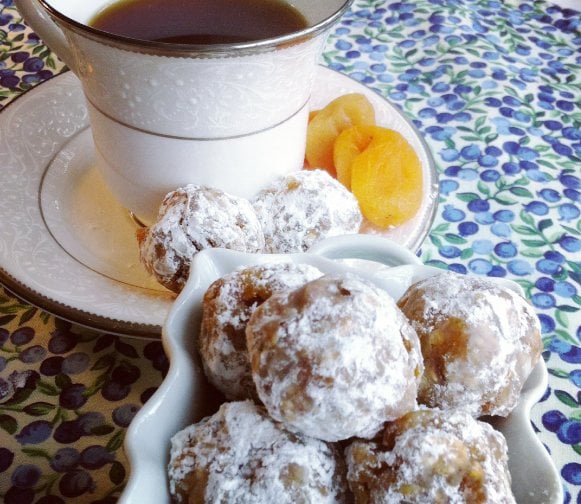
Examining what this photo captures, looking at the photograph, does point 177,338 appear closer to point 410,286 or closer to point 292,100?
point 410,286

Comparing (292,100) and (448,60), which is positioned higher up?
(292,100)

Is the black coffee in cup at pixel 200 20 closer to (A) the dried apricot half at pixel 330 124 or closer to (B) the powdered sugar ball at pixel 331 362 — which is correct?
(A) the dried apricot half at pixel 330 124

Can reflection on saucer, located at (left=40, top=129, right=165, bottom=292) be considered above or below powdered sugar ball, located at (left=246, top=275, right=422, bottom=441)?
below

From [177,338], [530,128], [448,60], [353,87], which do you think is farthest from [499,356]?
[448,60]

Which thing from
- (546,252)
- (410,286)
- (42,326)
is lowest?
(546,252)

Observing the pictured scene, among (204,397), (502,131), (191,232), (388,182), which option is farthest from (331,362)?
(502,131)

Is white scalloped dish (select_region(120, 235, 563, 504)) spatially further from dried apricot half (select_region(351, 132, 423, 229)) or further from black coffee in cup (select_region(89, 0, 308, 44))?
black coffee in cup (select_region(89, 0, 308, 44))

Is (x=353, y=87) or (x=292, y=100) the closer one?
(x=292, y=100)

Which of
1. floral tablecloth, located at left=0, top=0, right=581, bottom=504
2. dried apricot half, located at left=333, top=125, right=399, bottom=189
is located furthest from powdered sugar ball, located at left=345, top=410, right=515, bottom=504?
dried apricot half, located at left=333, top=125, right=399, bottom=189
